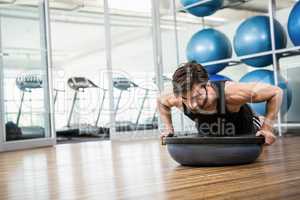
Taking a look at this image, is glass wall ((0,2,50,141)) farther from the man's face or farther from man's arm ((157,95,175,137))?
the man's face

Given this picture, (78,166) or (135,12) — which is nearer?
(78,166)

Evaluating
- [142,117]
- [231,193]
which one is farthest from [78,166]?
[142,117]

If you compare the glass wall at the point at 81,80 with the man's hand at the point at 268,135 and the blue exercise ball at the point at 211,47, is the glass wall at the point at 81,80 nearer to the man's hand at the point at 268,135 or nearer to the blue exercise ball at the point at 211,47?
the blue exercise ball at the point at 211,47

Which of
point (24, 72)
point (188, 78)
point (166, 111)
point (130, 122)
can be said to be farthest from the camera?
point (130, 122)

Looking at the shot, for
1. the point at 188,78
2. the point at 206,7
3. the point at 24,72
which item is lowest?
the point at 188,78

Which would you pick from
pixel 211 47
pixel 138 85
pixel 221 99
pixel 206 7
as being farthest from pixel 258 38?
pixel 221 99

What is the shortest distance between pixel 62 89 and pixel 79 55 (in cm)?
377

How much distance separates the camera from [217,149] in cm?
199

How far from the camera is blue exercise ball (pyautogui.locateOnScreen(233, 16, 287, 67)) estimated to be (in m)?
4.04

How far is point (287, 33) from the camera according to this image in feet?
13.7

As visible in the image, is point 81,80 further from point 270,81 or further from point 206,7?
point 270,81

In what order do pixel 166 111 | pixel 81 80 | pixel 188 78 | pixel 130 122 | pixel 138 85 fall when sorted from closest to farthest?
pixel 188 78 → pixel 166 111 → pixel 130 122 → pixel 138 85 → pixel 81 80

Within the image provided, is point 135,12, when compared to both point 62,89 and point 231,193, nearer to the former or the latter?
point 62,89

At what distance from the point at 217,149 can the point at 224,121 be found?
18 centimetres
